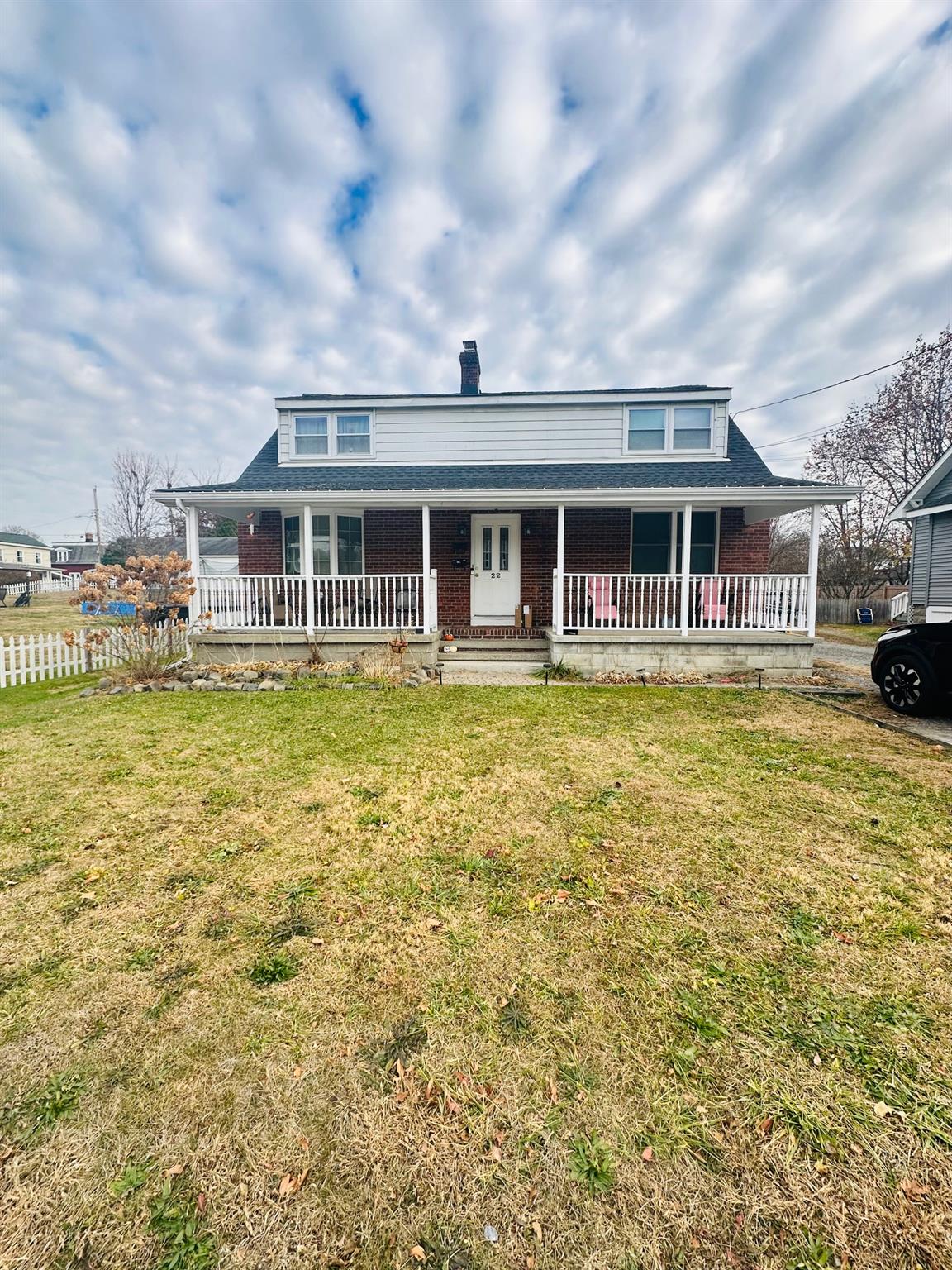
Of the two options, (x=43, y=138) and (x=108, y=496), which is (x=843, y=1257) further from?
(x=108, y=496)

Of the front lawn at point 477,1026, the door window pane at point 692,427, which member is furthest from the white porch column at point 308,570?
the door window pane at point 692,427

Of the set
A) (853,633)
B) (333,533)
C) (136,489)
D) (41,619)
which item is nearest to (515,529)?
(333,533)

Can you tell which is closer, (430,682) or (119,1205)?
(119,1205)

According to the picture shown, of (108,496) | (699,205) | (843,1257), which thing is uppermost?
(699,205)

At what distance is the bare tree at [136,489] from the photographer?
30.4 metres

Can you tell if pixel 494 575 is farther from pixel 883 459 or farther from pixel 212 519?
pixel 212 519

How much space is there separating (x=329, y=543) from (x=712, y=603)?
26.8ft

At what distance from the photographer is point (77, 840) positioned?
344 cm

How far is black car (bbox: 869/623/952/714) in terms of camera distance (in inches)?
249

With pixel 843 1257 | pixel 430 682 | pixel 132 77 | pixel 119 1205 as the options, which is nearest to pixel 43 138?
pixel 132 77

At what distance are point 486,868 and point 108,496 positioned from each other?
40.1 metres

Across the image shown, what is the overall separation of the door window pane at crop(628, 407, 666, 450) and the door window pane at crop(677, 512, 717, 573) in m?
1.96

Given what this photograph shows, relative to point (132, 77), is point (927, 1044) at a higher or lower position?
lower

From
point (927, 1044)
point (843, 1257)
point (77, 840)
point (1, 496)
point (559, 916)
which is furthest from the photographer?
point (1, 496)
